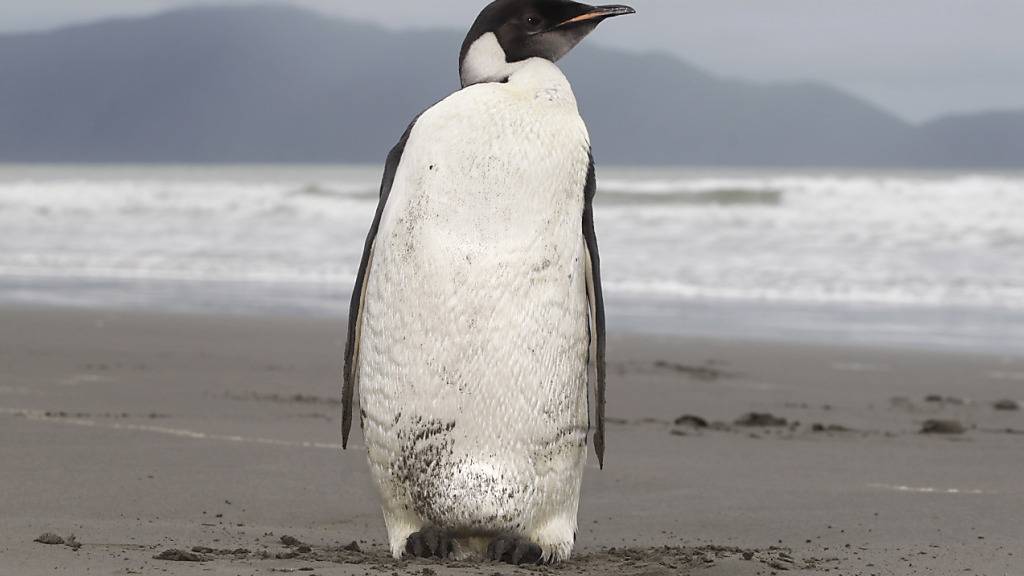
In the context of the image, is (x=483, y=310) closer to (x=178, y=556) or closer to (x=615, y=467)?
(x=178, y=556)

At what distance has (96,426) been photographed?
5598 millimetres

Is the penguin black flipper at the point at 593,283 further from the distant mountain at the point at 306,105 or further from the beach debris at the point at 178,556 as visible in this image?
the distant mountain at the point at 306,105

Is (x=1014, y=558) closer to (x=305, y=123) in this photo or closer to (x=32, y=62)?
(x=305, y=123)

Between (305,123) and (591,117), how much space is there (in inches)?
1470

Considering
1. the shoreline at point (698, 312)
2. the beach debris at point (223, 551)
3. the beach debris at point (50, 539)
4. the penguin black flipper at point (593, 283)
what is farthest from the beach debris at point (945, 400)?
the beach debris at point (50, 539)

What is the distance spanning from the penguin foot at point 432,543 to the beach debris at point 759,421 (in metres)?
3.33

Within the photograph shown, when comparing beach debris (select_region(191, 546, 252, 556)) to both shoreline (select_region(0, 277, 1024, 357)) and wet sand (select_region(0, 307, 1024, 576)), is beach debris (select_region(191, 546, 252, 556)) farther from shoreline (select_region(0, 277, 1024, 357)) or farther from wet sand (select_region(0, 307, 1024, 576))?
shoreline (select_region(0, 277, 1024, 357))

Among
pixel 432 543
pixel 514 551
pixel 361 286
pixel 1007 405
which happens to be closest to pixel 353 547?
pixel 432 543

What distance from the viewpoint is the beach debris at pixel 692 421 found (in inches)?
258

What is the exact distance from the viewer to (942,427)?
655 centimetres

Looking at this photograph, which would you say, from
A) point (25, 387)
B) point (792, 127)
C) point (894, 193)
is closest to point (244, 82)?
point (792, 127)

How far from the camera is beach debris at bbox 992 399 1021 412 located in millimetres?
7414

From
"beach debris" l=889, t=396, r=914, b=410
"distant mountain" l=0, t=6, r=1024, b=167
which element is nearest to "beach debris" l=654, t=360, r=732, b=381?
"beach debris" l=889, t=396, r=914, b=410

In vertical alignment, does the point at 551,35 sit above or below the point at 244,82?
below
